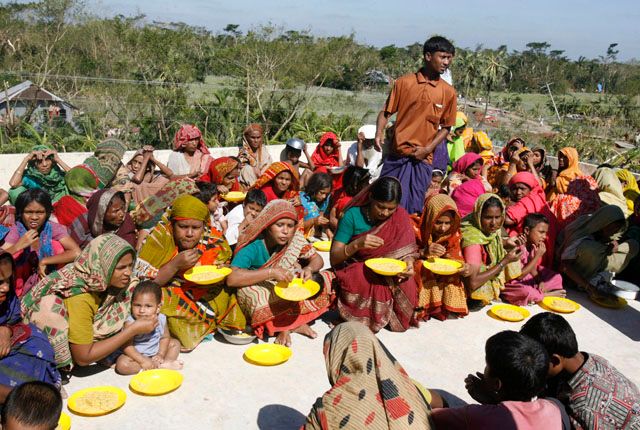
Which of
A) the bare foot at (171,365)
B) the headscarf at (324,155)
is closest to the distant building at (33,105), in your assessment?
the headscarf at (324,155)

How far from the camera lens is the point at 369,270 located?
13.8 ft

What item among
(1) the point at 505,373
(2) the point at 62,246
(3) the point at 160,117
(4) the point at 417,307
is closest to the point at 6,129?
(3) the point at 160,117

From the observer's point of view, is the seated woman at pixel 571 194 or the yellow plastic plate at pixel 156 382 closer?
the yellow plastic plate at pixel 156 382

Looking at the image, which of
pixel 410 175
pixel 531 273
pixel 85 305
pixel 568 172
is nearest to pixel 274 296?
pixel 85 305

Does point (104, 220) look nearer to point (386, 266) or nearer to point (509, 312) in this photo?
point (386, 266)

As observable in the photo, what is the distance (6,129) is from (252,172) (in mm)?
4067

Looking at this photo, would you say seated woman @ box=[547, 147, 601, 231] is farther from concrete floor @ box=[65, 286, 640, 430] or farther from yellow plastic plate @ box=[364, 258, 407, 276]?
yellow plastic plate @ box=[364, 258, 407, 276]

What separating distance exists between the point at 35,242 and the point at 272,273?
1696 mm

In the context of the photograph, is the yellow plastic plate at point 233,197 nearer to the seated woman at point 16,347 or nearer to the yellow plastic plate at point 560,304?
the seated woman at point 16,347

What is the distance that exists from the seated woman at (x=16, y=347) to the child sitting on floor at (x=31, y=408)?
63 cm

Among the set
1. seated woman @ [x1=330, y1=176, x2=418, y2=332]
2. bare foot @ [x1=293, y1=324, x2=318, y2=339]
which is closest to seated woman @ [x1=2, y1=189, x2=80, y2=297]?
bare foot @ [x1=293, y1=324, x2=318, y2=339]

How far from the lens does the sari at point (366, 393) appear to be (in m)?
2.11

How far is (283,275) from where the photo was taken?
3.83m

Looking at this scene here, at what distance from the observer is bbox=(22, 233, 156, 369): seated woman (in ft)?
10.2
